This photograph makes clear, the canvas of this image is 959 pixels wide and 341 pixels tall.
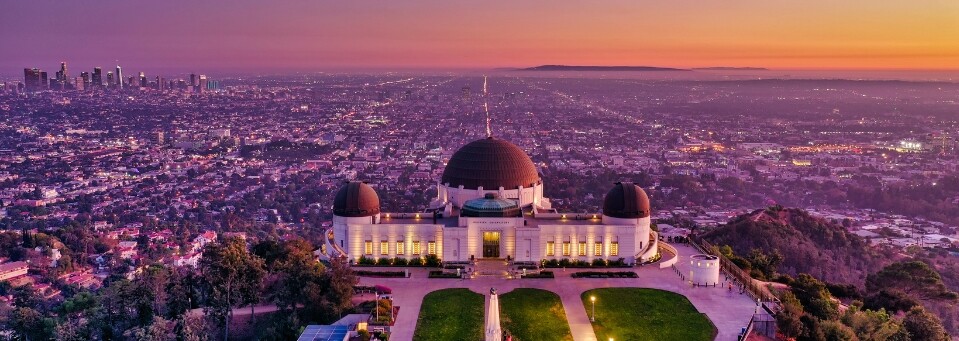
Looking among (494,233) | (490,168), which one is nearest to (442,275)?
(494,233)

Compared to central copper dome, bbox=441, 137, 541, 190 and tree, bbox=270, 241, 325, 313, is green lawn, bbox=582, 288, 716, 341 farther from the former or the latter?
tree, bbox=270, 241, 325, 313

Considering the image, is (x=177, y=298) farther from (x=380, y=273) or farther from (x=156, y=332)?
(x=380, y=273)

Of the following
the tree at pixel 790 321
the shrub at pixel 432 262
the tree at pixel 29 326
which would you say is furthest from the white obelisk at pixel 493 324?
the tree at pixel 29 326

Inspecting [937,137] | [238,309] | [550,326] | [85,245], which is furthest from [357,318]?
[937,137]

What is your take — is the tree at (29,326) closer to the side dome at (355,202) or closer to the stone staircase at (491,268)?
the side dome at (355,202)

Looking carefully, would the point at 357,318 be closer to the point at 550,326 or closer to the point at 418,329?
the point at 418,329
